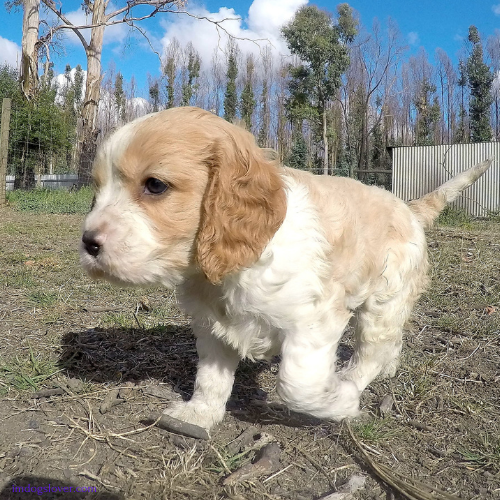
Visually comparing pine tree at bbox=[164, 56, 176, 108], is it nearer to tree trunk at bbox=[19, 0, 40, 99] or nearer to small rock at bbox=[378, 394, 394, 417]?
tree trunk at bbox=[19, 0, 40, 99]

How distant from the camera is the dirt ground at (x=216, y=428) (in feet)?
6.63

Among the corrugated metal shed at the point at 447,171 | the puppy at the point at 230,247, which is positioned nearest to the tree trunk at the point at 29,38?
the corrugated metal shed at the point at 447,171

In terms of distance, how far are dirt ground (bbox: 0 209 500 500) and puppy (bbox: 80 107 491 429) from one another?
245 millimetres

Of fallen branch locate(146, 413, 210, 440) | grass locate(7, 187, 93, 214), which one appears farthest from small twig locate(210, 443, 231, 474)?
grass locate(7, 187, 93, 214)

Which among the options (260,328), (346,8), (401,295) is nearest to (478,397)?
(401,295)

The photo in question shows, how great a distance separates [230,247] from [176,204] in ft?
0.95

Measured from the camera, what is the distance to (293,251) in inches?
89.0

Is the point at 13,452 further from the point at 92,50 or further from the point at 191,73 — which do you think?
the point at 191,73

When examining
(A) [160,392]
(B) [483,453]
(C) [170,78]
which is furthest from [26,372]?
(C) [170,78]

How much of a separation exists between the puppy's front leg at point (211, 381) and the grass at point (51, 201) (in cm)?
1023

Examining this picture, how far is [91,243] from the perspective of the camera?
76.2 inches

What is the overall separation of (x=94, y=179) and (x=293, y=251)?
3.15 feet

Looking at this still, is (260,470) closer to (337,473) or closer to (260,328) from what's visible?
(337,473)

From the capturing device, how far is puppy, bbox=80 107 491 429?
6.59ft
